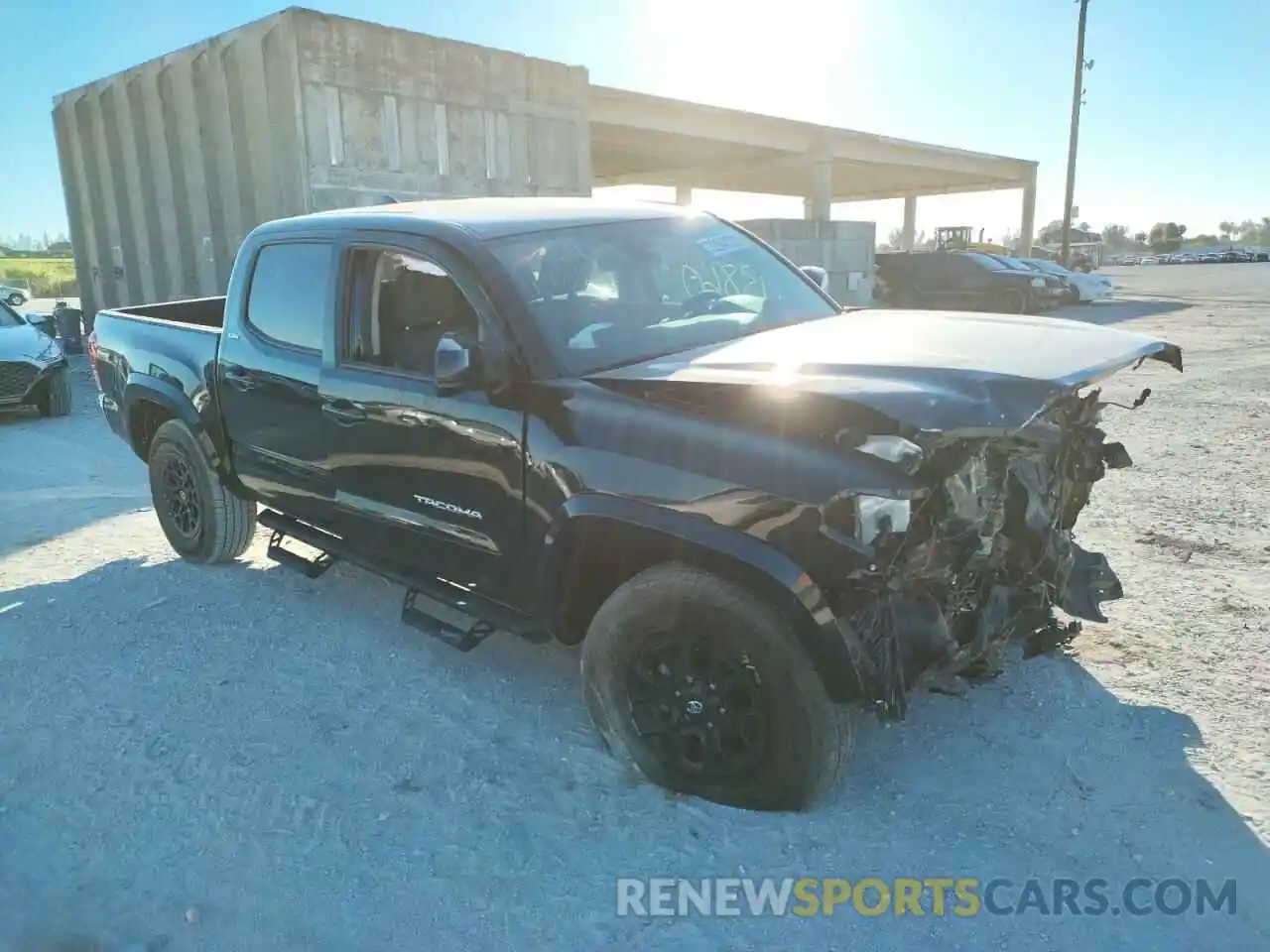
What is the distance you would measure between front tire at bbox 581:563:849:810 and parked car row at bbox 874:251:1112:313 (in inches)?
783

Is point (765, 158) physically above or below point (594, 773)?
above

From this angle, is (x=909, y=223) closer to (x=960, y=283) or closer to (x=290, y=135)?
(x=960, y=283)

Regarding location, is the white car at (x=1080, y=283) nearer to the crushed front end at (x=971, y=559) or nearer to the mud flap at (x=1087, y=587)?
the mud flap at (x=1087, y=587)

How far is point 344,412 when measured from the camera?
380 cm

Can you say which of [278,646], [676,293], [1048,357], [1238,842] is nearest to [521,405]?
[676,293]

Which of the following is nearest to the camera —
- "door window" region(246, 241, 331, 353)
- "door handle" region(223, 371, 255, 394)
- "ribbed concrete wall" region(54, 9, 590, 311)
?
"door window" region(246, 241, 331, 353)

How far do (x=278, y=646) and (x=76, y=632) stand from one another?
1.05 metres

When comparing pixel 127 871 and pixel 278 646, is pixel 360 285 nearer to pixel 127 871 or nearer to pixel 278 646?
pixel 278 646

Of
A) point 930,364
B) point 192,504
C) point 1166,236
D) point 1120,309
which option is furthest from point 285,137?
point 1166,236

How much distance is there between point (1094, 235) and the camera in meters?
71.1

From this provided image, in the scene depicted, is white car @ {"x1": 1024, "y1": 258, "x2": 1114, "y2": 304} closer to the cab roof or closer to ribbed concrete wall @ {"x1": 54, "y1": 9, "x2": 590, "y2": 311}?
ribbed concrete wall @ {"x1": 54, "y1": 9, "x2": 590, "y2": 311}

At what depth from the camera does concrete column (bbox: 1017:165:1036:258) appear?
41.1m

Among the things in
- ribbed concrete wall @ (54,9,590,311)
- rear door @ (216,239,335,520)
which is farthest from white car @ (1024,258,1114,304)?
rear door @ (216,239,335,520)

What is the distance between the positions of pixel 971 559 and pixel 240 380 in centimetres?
340
